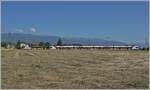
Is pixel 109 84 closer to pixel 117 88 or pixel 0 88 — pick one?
pixel 117 88

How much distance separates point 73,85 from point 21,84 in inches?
65.0

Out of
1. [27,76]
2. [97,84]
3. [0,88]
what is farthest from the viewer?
[27,76]

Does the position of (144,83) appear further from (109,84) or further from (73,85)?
(73,85)

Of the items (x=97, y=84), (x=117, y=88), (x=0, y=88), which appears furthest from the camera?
(x=97, y=84)

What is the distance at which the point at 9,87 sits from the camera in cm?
1120

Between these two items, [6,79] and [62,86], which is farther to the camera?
[6,79]

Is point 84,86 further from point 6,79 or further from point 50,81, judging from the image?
point 6,79

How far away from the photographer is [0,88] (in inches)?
423

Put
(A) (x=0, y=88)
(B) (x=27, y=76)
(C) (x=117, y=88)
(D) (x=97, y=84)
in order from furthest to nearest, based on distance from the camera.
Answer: (B) (x=27, y=76) → (D) (x=97, y=84) → (C) (x=117, y=88) → (A) (x=0, y=88)

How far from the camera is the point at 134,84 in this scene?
1264 centimetres

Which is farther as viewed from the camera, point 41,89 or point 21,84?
point 21,84

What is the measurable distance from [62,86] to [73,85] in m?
0.41

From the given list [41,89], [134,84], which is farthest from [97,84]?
[41,89]

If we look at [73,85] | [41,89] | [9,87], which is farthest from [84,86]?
[9,87]
